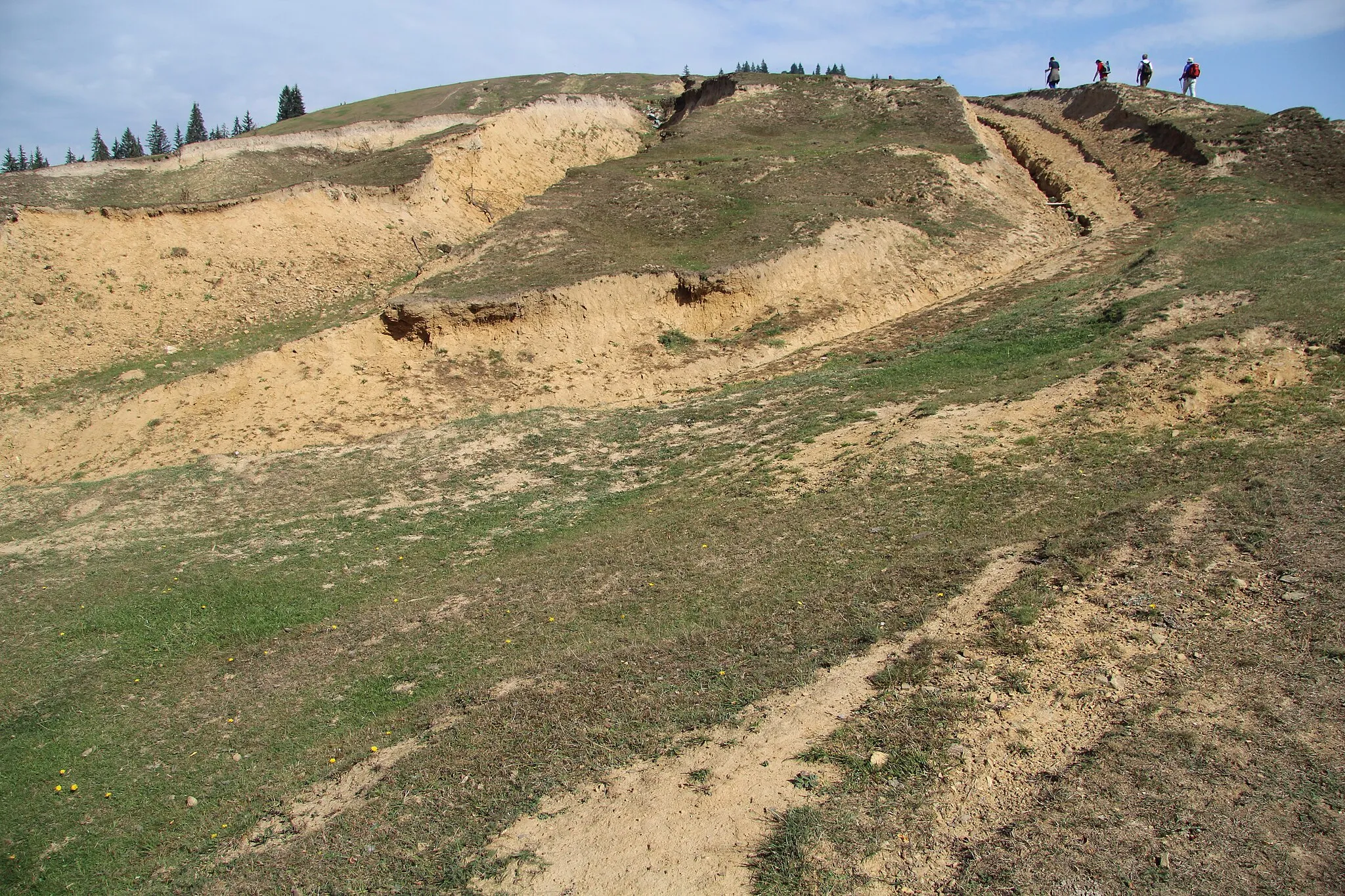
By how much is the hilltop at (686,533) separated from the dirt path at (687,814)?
0.12 feet

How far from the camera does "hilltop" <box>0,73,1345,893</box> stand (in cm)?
614

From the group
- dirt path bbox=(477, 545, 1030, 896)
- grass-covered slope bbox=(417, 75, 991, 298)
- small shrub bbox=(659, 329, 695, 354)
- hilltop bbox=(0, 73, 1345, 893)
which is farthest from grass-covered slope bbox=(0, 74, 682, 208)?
dirt path bbox=(477, 545, 1030, 896)

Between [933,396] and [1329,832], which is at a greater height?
[933,396]

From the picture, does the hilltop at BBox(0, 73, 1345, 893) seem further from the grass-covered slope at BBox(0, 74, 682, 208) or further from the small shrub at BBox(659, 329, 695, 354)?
the grass-covered slope at BBox(0, 74, 682, 208)

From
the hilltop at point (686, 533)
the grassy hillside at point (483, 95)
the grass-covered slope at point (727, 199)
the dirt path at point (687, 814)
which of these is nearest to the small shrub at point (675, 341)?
the hilltop at point (686, 533)

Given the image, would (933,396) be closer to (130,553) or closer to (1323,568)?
(1323,568)

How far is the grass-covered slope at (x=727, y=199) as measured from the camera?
2436 cm

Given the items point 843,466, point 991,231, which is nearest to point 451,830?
point 843,466

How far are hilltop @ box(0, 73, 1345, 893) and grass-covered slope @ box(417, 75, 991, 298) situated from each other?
10.3 inches

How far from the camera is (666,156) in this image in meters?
34.2

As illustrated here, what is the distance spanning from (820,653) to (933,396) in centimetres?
863

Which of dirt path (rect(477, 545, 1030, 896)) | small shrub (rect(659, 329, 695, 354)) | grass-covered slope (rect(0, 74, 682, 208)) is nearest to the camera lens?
dirt path (rect(477, 545, 1030, 896))

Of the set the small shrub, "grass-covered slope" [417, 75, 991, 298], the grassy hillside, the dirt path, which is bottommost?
the dirt path

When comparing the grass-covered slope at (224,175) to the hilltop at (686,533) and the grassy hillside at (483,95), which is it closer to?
the hilltop at (686,533)
